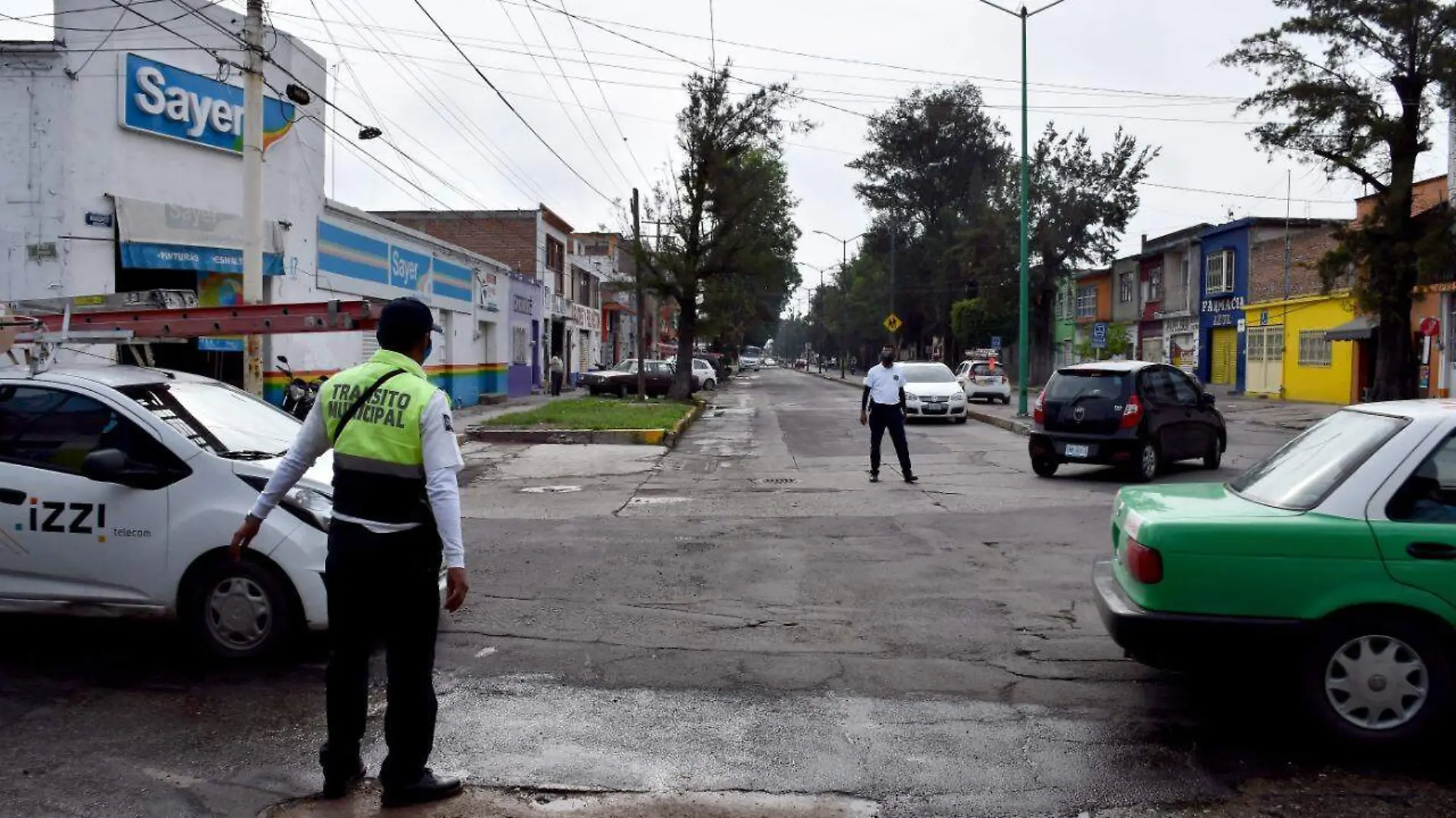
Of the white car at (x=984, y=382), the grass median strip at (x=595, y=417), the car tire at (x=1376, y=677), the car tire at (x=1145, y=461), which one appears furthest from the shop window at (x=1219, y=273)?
the car tire at (x=1376, y=677)

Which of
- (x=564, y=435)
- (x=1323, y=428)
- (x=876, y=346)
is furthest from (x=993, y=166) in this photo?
(x=1323, y=428)

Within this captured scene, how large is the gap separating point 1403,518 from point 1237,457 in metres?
13.6

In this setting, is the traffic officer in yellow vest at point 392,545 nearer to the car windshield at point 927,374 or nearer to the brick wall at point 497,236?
the car windshield at point 927,374

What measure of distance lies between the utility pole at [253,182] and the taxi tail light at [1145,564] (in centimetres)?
1111

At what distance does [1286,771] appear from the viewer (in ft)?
14.5

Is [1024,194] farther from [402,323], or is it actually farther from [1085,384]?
[402,323]

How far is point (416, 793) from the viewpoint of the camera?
405 centimetres

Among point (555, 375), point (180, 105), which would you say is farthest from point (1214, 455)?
point (555, 375)

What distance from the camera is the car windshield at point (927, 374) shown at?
2681cm

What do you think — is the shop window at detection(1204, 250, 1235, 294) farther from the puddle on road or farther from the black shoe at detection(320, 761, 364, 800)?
the black shoe at detection(320, 761, 364, 800)

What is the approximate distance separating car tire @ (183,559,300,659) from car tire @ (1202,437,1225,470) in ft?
41.0

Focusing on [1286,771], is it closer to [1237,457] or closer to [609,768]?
[609,768]

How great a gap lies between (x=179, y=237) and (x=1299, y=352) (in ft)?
118

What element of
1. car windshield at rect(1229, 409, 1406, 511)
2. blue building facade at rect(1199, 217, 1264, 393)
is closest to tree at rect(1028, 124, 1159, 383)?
blue building facade at rect(1199, 217, 1264, 393)
